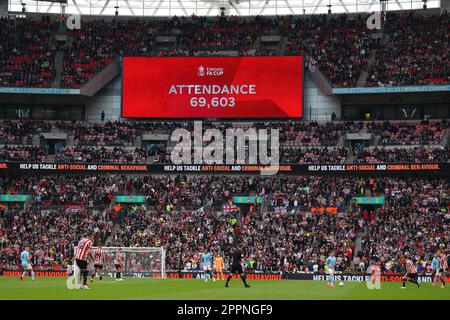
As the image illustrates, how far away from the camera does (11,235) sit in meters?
60.5

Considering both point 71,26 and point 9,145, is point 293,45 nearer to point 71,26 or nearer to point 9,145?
point 71,26

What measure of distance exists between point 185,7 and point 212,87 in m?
13.9

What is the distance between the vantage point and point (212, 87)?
72.6 m

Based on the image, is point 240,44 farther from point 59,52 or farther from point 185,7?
point 59,52

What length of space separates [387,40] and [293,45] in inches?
337

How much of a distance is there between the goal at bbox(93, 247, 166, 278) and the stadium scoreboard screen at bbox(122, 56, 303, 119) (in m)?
22.9

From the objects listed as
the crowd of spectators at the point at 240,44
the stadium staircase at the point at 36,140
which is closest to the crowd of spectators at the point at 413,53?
the crowd of spectators at the point at 240,44

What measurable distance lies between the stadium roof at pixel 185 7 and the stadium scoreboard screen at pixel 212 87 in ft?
36.0

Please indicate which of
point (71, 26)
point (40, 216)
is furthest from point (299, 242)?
point (71, 26)

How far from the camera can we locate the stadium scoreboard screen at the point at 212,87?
71312 mm

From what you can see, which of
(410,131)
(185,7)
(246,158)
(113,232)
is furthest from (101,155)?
(410,131)

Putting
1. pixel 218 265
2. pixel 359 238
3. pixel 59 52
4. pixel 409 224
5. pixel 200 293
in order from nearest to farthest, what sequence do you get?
pixel 200 293 → pixel 218 265 → pixel 409 224 → pixel 359 238 → pixel 59 52

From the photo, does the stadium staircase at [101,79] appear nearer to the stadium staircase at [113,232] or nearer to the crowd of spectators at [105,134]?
the crowd of spectators at [105,134]

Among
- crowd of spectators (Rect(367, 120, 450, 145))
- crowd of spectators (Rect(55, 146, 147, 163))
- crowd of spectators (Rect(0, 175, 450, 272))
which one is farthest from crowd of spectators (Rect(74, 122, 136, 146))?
crowd of spectators (Rect(367, 120, 450, 145))
